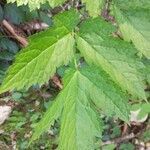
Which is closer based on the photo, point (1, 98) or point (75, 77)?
point (75, 77)

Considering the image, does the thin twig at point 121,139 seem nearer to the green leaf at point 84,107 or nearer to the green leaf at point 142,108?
the green leaf at point 142,108

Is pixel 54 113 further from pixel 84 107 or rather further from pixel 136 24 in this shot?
pixel 136 24

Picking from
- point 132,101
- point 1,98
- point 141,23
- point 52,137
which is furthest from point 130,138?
point 141,23

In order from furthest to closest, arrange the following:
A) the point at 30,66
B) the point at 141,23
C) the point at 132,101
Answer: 1. the point at 132,101
2. the point at 141,23
3. the point at 30,66

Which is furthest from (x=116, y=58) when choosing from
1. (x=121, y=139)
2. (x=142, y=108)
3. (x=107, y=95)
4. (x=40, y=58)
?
(x=121, y=139)

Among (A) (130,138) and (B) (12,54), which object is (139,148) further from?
(B) (12,54)

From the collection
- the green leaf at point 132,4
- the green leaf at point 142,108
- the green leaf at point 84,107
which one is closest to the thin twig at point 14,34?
the green leaf at point 142,108
